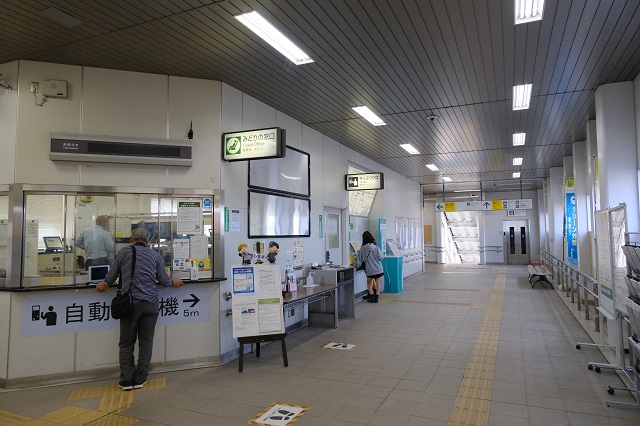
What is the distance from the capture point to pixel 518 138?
8.45 meters

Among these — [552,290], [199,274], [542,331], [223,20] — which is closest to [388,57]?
[223,20]

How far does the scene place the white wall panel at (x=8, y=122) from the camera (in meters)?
4.40

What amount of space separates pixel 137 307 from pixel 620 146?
20.5ft

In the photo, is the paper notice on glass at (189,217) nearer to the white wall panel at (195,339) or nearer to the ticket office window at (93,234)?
the ticket office window at (93,234)

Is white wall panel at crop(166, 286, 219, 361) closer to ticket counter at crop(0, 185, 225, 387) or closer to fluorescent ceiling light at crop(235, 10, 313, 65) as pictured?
ticket counter at crop(0, 185, 225, 387)

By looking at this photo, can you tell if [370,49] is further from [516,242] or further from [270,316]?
[516,242]

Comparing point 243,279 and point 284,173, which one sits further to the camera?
point 284,173

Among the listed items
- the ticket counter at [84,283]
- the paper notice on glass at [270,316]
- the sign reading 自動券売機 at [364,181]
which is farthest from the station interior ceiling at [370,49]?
the paper notice on glass at [270,316]

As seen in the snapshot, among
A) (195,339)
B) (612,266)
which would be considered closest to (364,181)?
(195,339)

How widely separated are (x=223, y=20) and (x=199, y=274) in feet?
9.32

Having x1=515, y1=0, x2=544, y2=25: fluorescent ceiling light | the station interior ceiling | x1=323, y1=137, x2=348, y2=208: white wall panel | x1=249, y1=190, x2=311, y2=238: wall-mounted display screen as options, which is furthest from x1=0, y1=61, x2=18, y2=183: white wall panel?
x1=515, y1=0, x2=544, y2=25: fluorescent ceiling light

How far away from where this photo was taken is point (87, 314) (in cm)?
446

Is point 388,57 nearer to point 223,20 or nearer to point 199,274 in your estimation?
point 223,20

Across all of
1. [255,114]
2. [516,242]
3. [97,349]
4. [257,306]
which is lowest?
[97,349]
